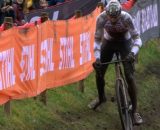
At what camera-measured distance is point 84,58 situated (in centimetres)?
1268

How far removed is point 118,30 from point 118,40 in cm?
30

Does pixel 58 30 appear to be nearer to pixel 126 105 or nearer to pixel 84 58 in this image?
pixel 84 58

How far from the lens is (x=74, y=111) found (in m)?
11.4

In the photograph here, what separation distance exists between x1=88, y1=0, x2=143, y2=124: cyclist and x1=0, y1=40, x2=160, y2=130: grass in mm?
954

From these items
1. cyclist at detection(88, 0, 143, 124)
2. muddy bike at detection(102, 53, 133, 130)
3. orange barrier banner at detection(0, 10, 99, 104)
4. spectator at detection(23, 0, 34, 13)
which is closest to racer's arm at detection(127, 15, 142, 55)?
cyclist at detection(88, 0, 143, 124)

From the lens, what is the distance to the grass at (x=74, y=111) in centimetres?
1024

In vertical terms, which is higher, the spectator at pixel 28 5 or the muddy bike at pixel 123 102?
the spectator at pixel 28 5


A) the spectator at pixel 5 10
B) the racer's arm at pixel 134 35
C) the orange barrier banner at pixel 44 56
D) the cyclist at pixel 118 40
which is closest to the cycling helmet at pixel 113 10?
the cyclist at pixel 118 40

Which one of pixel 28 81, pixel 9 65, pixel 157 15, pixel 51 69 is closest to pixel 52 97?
pixel 51 69

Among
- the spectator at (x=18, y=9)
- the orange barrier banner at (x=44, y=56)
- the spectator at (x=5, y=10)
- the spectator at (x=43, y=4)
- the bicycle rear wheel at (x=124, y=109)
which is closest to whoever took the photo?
the orange barrier banner at (x=44, y=56)

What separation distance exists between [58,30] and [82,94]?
1.70 metres

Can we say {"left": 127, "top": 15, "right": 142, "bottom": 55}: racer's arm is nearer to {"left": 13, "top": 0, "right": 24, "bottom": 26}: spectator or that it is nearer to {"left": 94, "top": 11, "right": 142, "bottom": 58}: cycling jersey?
{"left": 94, "top": 11, "right": 142, "bottom": 58}: cycling jersey

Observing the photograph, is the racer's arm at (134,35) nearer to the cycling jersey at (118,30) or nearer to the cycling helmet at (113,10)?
the cycling jersey at (118,30)

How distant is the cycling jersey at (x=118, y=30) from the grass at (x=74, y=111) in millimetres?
1361
